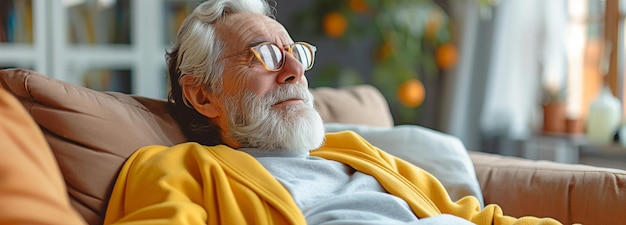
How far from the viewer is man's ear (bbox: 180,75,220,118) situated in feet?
6.39

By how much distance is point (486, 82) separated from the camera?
14.7ft

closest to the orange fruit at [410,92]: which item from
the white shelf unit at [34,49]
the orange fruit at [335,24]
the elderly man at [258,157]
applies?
the orange fruit at [335,24]

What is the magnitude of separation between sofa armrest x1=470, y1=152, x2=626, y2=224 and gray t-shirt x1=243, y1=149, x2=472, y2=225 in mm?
381

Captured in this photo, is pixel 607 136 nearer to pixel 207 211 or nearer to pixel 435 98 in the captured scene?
pixel 435 98

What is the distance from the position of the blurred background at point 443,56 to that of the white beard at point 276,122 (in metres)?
1.98

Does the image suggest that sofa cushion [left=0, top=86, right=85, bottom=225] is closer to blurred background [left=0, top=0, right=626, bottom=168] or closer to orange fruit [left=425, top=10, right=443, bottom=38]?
blurred background [left=0, top=0, right=626, bottom=168]

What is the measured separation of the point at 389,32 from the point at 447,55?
13.8 inches

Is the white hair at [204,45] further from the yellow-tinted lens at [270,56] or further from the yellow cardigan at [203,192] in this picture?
the yellow cardigan at [203,192]

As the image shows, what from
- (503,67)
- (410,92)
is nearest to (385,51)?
(410,92)

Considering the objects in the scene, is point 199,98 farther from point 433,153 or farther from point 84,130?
point 433,153

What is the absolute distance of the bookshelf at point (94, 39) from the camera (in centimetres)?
356

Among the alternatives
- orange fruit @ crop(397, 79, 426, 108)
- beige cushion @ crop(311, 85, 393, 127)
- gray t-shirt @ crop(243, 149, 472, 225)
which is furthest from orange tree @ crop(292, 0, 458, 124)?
gray t-shirt @ crop(243, 149, 472, 225)

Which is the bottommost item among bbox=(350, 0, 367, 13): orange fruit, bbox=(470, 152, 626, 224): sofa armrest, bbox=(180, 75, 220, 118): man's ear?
bbox=(470, 152, 626, 224): sofa armrest

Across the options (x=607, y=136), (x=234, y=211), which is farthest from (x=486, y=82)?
(x=234, y=211)
